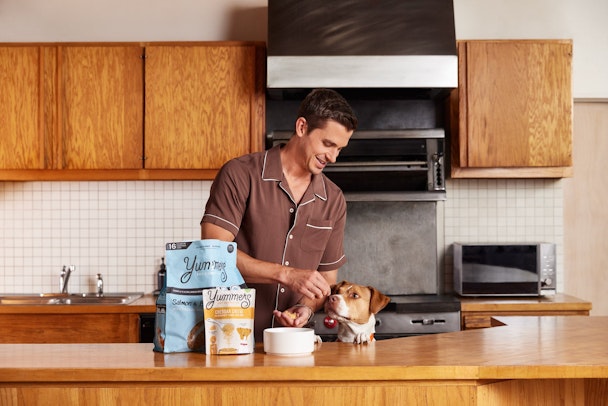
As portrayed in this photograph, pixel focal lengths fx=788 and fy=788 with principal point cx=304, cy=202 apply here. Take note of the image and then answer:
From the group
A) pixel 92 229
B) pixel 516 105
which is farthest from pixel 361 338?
pixel 92 229

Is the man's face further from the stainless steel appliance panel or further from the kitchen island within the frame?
the stainless steel appliance panel

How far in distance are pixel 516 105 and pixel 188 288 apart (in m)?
2.67

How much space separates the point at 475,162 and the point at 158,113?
1.74m

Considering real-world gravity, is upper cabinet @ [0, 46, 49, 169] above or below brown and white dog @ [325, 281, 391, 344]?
above

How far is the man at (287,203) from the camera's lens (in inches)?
105

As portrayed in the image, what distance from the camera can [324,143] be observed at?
2.71m

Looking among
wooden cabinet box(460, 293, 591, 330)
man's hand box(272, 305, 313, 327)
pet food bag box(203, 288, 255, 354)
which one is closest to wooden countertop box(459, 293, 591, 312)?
wooden cabinet box(460, 293, 591, 330)

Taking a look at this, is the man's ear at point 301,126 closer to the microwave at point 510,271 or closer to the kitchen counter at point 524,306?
the kitchen counter at point 524,306

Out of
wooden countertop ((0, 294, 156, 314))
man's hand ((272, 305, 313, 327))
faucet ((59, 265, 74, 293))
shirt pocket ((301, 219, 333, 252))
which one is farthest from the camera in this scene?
faucet ((59, 265, 74, 293))

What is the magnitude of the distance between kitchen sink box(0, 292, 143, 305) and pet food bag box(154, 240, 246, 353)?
2039mm

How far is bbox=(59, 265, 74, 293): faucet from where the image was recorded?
4.51m

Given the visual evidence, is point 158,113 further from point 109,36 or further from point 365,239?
point 365,239

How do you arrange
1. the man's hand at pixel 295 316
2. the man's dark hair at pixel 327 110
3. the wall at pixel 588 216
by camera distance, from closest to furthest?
the man's hand at pixel 295 316 < the man's dark hair at pixel 327 110 < the wall at pixel 588 216

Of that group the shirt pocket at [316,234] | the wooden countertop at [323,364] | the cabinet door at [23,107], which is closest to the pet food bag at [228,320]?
the wooden countertop at [323,364]
